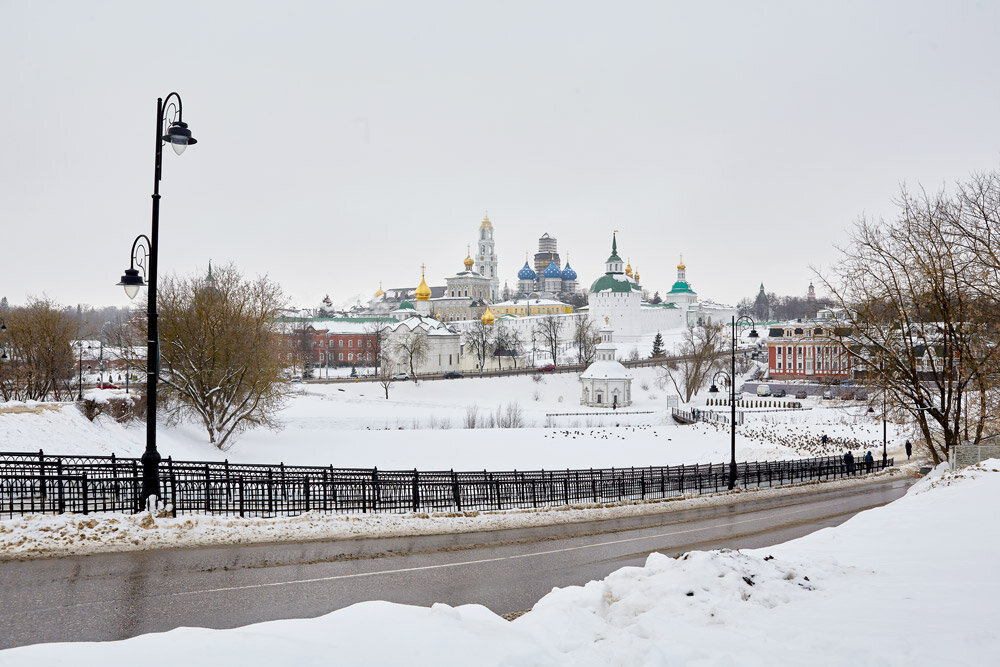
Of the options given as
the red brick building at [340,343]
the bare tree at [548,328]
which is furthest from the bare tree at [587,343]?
the red brick building at [340,343]

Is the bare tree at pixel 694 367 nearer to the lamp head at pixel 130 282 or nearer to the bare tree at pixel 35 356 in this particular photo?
the bare tree at pixel 35 356

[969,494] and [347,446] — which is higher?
[969,494]

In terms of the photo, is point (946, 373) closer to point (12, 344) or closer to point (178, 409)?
point (178, 409)

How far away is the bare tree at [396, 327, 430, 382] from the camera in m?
92.8

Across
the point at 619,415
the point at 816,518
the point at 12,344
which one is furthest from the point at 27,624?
the point at 619,415

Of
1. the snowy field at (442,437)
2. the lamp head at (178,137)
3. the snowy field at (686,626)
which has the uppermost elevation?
the lamp head at (178,137)

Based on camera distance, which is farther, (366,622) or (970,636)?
(366,622)

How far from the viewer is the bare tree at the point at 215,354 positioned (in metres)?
35.2

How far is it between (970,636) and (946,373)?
57.6 ft

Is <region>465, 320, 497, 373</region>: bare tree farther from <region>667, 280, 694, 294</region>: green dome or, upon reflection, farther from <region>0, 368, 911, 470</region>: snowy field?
<region>667, 280, 694, 294</region>: green dome

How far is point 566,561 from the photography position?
11367 mm

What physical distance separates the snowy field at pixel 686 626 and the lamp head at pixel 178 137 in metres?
8.66

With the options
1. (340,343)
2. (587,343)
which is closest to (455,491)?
(587,343)

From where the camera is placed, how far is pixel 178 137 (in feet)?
39.1
